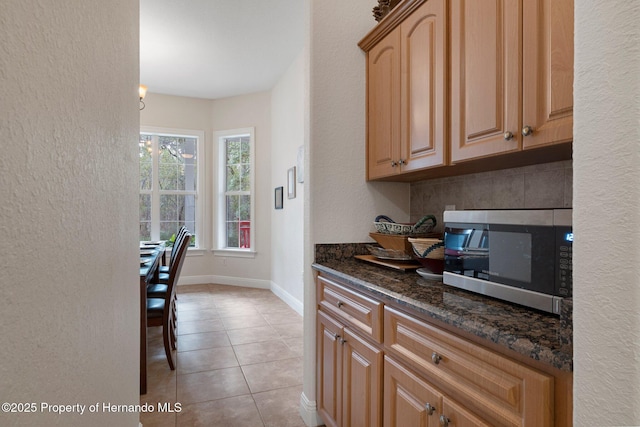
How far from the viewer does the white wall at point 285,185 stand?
163 inches

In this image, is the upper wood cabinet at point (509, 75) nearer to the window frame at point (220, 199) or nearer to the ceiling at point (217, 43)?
the ceiling at point (217, 43)

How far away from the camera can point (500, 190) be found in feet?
5.43

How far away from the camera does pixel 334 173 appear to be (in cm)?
209

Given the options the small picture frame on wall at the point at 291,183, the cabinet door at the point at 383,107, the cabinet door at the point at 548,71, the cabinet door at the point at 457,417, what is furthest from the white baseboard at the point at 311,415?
the small picture frame on wall at the point at 291,183

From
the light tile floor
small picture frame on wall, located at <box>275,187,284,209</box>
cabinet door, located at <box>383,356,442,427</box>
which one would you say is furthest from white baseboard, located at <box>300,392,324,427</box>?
small picture frame on wall, located at <box>275,187,284,209</box>

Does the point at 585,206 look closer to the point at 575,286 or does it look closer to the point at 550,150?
the point at 575,286

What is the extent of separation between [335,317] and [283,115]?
11.7 feet

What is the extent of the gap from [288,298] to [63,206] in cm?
394

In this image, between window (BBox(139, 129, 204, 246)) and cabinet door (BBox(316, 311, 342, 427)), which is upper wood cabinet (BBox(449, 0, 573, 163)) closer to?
cabinet door (BBox(316, 311, 342, 427))

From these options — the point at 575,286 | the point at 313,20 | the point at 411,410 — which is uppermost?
the point at 313,20

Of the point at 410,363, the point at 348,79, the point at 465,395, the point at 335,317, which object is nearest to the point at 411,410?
the point at 410,363

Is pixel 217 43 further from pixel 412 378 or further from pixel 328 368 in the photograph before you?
pixel 412 378

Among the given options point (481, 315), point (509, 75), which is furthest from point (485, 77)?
point (481, 315)

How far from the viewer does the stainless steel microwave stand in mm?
927
